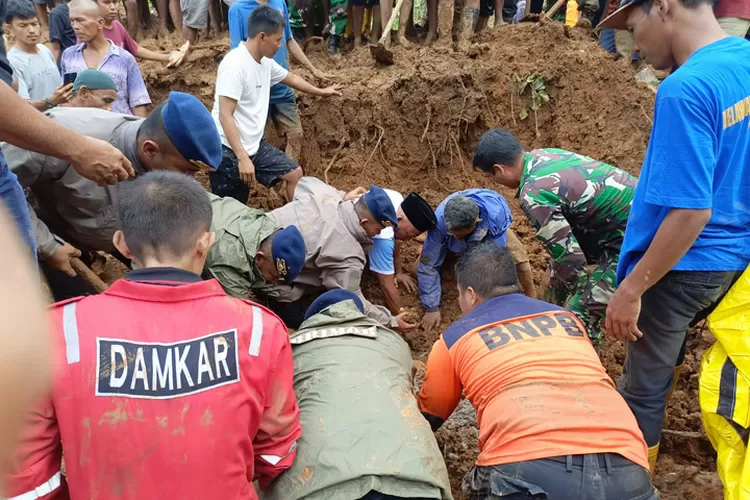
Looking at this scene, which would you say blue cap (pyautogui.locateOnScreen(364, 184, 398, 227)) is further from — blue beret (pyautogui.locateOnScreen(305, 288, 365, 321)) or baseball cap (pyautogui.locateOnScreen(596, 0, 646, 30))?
baseball cap (pyautogui.locateOnScreen(596, 0, 646, 30))

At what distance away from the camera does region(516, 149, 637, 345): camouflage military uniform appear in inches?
116

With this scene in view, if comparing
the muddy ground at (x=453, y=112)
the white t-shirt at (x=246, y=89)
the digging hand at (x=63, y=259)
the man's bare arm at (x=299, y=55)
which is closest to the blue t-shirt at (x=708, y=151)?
the digging hand at (x=63, y=259)

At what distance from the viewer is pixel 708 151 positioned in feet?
6.15

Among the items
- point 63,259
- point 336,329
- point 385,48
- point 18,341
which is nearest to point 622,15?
point 336,329

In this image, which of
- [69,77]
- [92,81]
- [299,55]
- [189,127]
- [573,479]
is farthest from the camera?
[299,55]

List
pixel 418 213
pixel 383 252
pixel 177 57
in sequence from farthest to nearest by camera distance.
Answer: pixel 177 57 < pixel 383 252 < pixel 418 213

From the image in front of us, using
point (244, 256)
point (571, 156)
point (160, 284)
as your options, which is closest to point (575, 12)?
point (571, 156)

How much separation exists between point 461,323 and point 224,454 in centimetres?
100

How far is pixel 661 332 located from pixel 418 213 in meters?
1.89

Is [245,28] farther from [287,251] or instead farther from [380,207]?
[287,251]

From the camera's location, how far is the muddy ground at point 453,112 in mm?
5375

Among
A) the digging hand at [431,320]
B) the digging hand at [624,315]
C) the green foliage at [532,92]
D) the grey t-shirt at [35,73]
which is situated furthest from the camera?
the green foliage at [532,92]

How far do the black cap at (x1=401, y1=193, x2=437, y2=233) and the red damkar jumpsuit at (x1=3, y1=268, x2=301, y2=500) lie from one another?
7.64 feet

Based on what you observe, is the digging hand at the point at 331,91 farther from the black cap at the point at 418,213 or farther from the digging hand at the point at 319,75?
the black cap at the point at 418,213
